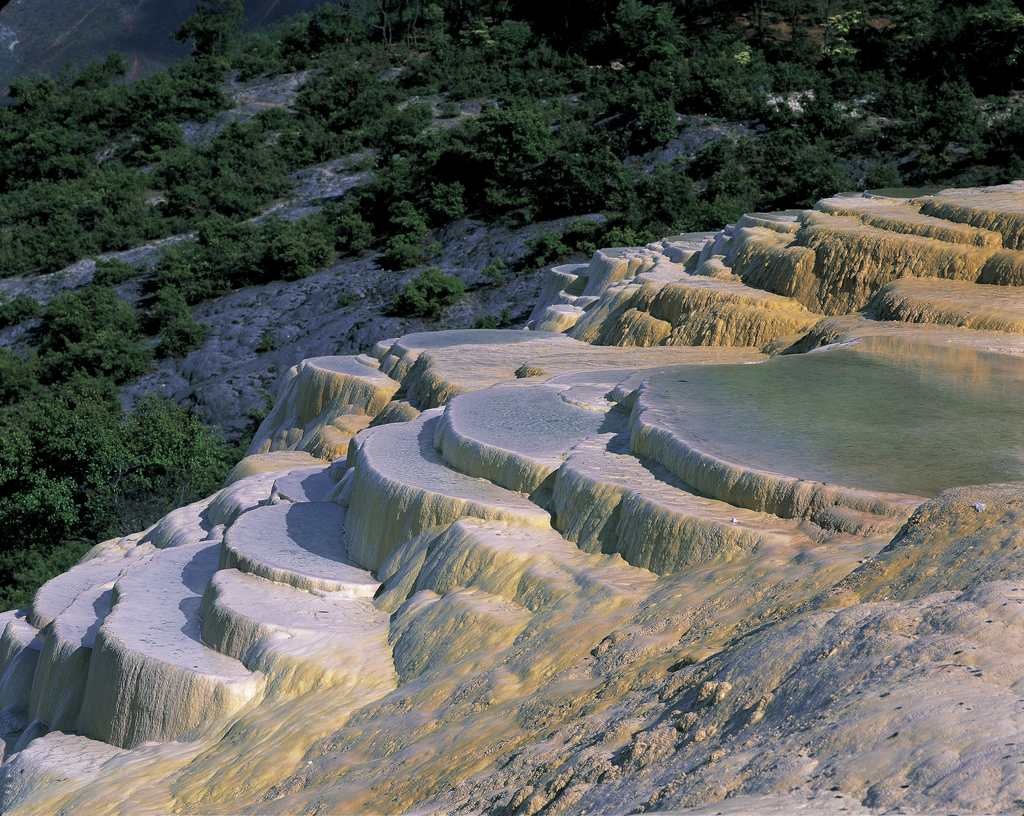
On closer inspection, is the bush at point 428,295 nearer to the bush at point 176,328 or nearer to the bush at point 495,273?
the bush at point 495,273

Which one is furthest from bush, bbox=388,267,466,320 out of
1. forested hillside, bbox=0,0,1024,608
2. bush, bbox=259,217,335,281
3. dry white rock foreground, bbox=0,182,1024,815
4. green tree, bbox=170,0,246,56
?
green tree, bbox=170,0,246,56

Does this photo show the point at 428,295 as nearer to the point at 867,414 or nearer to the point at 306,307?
the point at 306,307

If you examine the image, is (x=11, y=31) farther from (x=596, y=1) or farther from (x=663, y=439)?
(x=663, y=439)

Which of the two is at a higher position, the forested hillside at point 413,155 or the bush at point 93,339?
the forested hillside at point 413,155

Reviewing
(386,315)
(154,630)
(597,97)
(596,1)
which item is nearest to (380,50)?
(596,1)

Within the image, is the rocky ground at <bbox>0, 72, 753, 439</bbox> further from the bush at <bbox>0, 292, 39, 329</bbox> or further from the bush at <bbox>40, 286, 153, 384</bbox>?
the bush at <bbox>40, 286, 153, 384</bbox>

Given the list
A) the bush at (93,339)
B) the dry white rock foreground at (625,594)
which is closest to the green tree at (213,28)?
the bush at (93,339)

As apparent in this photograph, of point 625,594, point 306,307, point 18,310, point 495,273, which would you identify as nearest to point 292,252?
point 306,307
